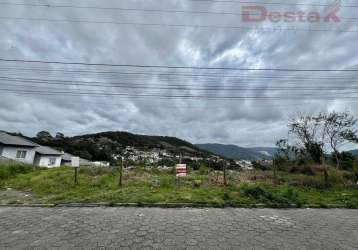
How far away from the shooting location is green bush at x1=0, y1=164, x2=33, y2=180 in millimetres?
12759

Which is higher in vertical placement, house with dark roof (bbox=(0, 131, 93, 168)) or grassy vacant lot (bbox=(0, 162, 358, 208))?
house with dark roof (bbox=(0, 131, 93, 168))

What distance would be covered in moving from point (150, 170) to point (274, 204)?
8456mm

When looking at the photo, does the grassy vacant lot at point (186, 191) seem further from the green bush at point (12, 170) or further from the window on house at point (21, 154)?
the window on house at point (21, 154)

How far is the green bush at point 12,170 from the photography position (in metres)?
12.8

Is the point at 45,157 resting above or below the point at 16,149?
below

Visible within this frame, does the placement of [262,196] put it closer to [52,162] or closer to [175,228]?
[175,228]

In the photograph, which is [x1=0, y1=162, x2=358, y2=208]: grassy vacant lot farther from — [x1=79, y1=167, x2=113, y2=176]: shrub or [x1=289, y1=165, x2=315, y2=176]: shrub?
[x1=289, y1=165, x2=315, y2=176]: shrub

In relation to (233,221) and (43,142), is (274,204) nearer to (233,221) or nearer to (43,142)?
(233,221)

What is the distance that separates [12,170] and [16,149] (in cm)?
1978

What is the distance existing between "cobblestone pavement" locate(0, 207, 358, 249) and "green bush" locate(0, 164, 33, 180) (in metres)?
8.60

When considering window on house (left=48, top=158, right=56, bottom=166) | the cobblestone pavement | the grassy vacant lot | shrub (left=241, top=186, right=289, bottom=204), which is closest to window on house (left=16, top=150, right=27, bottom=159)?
window on house (left=48, top=158, right=56, bottom=166)

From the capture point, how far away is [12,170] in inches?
564

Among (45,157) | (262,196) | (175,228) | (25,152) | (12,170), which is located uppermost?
(25,152)

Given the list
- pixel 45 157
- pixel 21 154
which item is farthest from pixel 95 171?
pixel 45 157
